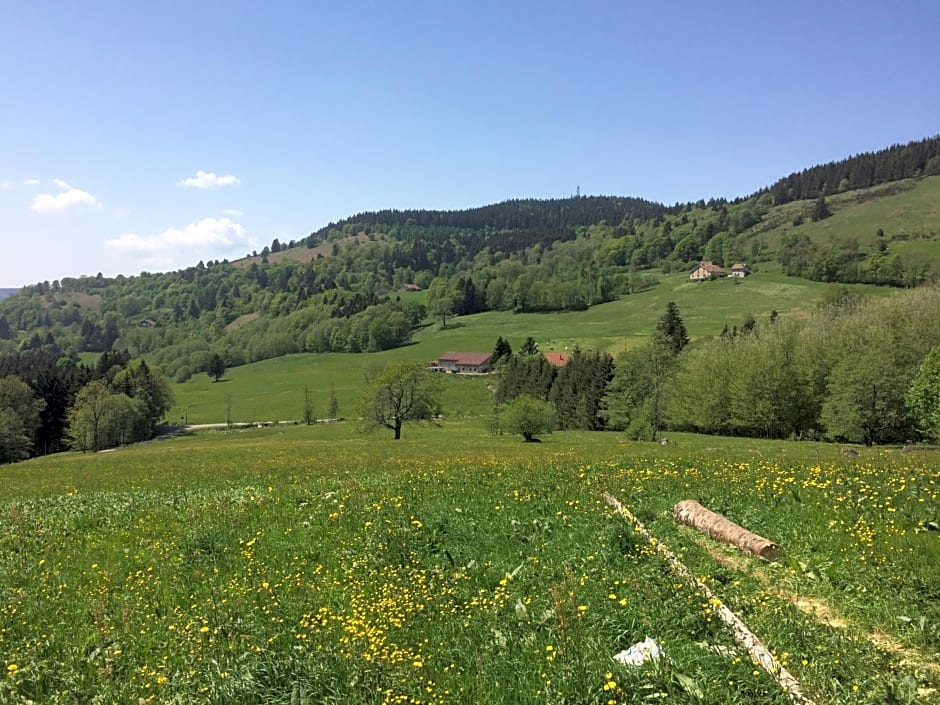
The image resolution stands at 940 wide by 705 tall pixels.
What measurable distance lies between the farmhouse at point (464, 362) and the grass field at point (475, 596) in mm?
139586

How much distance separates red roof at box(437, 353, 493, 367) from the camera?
15638 cm

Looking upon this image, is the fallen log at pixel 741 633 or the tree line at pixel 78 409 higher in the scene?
the fallen log at pixel 741 633

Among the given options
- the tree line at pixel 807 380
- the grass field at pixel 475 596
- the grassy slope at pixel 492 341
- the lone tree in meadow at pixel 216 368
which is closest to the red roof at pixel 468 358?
the grassy slope at pixel 492 341

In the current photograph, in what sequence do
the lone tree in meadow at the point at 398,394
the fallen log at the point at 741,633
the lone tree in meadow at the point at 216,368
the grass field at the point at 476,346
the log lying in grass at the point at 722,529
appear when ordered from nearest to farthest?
the fallen log at the point at 741,633
the log lying in grass at the point at 722,529
the lone tree in meadow at the point at 398,394
the grass field at the point at 476,346
the lone tree in meadow at the point at 216,368

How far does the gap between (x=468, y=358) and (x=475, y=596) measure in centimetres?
14986

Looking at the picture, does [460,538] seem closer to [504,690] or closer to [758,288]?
[504,690]

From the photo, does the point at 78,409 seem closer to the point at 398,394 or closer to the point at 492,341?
the point at 398,394

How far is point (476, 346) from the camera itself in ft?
572

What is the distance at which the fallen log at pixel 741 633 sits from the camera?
20.4 feet

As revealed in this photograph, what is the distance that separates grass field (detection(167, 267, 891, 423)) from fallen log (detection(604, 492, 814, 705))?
357 ft

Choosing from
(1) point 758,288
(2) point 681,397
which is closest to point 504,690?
(2) point 681,397

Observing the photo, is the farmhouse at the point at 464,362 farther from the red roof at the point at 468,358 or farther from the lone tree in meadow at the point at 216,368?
the lone tree in meadow at the point at 216,368

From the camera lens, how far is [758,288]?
607ft

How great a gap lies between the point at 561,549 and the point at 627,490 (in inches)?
167
